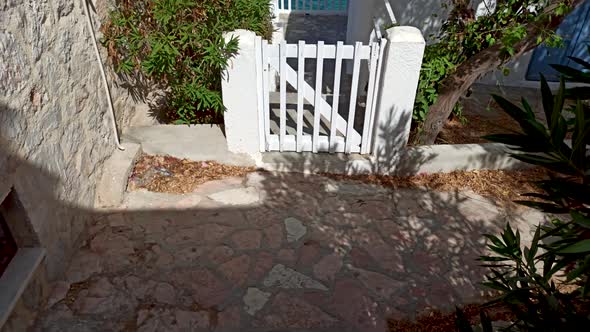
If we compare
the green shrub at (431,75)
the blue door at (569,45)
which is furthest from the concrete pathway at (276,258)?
the blue door at (569,45)

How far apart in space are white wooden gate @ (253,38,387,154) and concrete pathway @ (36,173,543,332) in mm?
369

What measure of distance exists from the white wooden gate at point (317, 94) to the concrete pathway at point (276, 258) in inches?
14.5

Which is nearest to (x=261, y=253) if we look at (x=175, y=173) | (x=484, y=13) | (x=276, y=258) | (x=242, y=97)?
(x=276, y=258)

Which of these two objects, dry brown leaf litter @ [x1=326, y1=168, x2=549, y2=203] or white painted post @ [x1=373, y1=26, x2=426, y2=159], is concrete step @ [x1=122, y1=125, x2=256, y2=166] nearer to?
dry brown leaf litter @ [x1=326, y1=168, x2=549, y2=203]

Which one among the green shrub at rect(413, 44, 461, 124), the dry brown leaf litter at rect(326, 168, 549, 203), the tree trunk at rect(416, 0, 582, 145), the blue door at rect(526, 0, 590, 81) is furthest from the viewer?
the blue door at rect(526, 0, 590, 81)

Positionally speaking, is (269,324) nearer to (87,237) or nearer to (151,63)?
(87,237)

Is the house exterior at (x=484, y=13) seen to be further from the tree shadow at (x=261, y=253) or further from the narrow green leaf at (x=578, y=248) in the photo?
the narrow green leaf at (x=578, y=248)

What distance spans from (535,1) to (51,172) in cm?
439

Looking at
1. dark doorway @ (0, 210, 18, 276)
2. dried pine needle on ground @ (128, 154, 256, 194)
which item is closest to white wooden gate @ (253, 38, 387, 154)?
dried pine needle on ground @ (128, 154, 256, 194)

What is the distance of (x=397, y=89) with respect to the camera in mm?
3789

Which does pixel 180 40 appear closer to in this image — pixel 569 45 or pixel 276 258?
pixel 276 258

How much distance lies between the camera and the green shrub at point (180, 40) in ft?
12.1

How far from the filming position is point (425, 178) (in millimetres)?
4266

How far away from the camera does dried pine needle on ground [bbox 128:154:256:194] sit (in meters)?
3.91
